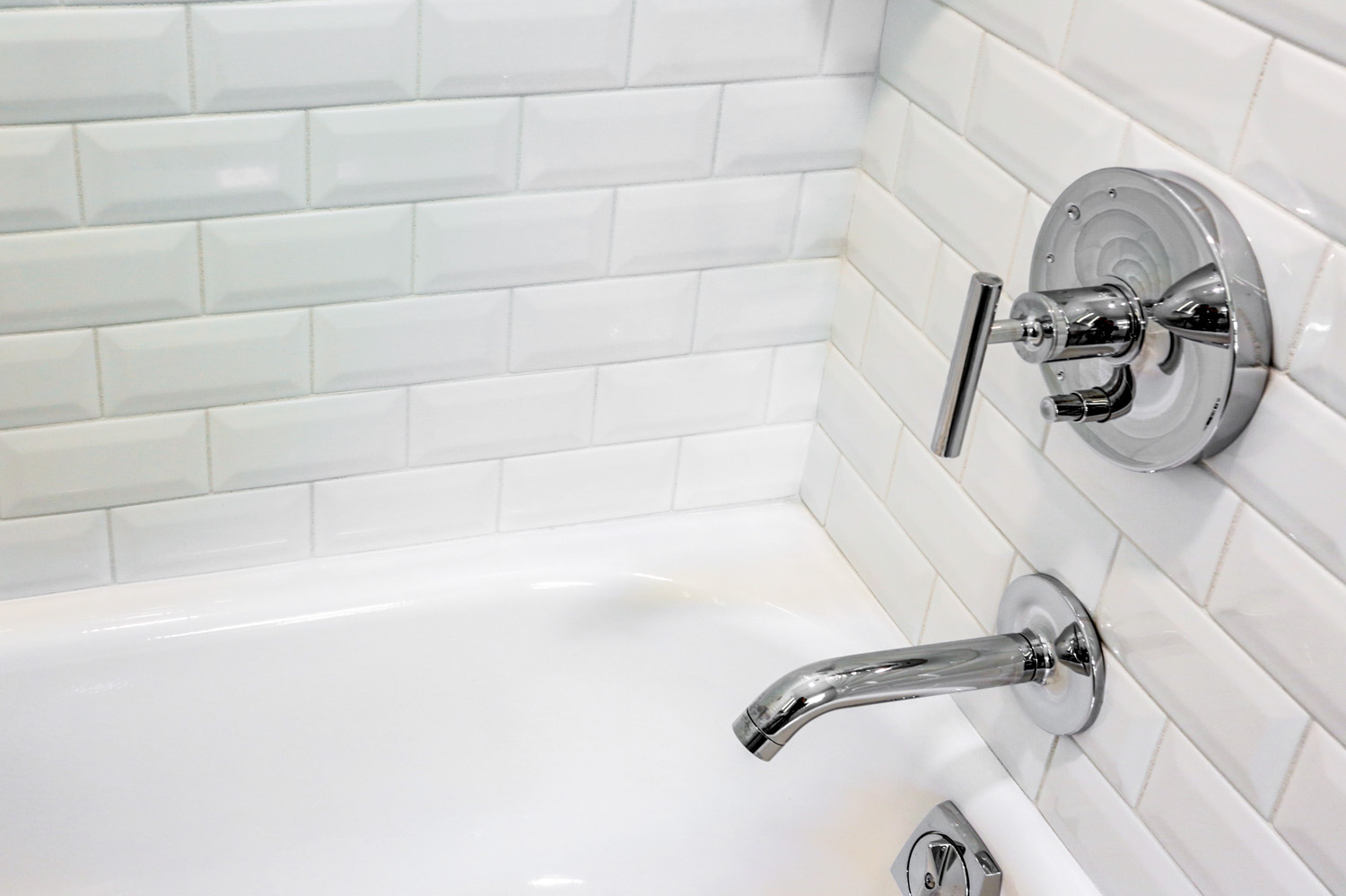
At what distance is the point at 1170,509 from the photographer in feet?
2.87

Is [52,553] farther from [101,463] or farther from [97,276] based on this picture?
[97,276]

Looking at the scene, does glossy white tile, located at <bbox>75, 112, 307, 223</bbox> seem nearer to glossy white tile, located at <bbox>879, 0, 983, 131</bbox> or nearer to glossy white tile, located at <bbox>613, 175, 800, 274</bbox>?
glossy white tile, located at <bbox>613, 175, 800, 274</bbox>

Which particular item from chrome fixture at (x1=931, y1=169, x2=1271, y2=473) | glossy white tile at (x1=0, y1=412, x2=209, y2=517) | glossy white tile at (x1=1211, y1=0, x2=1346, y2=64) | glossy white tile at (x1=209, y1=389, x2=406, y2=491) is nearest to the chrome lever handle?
chrome fixture at (x1=931, y1=169, x2=1271, y2=473)

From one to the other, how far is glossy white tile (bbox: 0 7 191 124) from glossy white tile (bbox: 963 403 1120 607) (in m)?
0.69

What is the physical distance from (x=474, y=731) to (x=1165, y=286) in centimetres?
80

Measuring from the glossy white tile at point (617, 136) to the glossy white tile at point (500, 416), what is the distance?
20 centimetres

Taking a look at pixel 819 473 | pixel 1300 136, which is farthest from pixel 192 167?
pixel 1300 136

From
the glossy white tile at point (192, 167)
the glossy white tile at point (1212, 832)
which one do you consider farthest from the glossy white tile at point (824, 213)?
the glossy white tile at point (1212, 832)

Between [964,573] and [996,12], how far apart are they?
0.46m

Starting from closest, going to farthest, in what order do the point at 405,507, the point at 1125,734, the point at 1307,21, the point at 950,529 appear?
1. the point at 1307,21
2. the point at 1125,734
3. the point at 950,529
4. the point at 405,507

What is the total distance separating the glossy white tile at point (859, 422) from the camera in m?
1.24

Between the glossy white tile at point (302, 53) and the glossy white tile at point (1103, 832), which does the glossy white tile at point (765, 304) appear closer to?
the glossy white tile at point (302, 53)

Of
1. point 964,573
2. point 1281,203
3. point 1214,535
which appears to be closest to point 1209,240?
point 1281,203

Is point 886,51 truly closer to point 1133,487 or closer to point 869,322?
point 869,322
